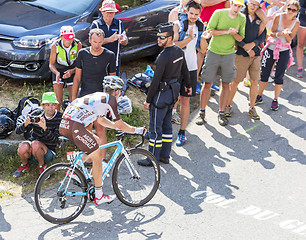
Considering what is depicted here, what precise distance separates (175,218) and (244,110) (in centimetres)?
375

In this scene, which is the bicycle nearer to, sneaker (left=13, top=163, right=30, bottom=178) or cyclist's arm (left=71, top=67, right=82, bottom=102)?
sneaker (left=13, top=163, right=30, bottom=178)

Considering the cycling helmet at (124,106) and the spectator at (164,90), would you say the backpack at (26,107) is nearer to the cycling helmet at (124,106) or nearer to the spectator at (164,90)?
the cycling helmet at (124,106)

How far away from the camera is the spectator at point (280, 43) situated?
8.28 metres

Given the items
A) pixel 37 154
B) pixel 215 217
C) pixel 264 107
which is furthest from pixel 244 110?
pixel 37 154

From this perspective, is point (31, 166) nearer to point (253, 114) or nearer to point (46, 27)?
point (46, 27)

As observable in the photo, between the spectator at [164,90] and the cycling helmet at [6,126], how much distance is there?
6.66 ft

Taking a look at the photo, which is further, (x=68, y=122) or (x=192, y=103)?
(x=192, y=103)

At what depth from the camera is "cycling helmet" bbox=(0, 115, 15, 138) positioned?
662 cm

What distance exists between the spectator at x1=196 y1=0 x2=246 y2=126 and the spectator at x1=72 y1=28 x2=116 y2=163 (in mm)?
2071

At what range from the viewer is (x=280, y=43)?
329 inches

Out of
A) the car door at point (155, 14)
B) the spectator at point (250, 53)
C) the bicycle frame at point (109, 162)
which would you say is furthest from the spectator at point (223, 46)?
the bicycle frame at point (109, 162)

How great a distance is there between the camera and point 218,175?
21.5 feet

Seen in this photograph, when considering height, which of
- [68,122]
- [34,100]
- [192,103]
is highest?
[68,122]

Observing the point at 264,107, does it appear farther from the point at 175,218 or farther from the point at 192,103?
the point at 175,218
